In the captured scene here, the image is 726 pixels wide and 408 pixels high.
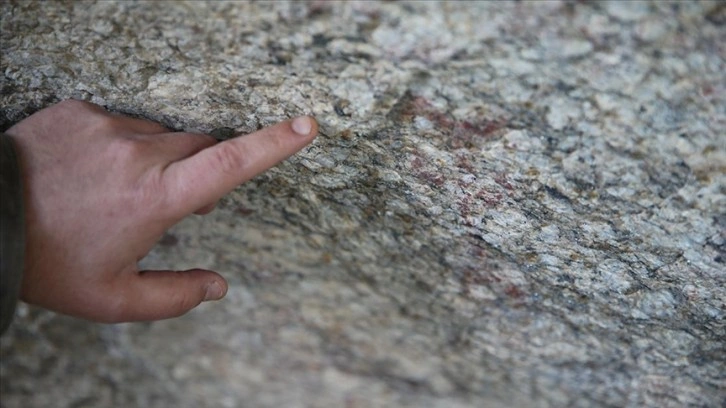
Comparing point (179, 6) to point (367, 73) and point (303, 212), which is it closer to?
point (367, 73)

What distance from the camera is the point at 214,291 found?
49.5 inches

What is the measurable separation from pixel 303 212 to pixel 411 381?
2.04 feet

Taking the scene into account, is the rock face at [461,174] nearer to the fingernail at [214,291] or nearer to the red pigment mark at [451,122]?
the red pigment mark at [451,122]

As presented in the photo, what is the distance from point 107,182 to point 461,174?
50 cm

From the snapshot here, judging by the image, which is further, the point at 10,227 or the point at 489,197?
the point at 489,197

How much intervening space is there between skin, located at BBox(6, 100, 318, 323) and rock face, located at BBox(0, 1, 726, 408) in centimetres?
8

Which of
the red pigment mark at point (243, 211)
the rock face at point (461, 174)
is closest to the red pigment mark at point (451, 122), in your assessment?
the rock face at point (461, 174)

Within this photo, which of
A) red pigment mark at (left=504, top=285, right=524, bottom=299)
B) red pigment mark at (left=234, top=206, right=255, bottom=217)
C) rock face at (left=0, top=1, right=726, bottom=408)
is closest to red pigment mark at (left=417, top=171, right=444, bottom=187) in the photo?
rock face at (left=0, top=1, right=726, bottom=408)

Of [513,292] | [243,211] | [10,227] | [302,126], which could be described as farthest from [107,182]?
[513,292]

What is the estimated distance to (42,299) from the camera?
3.76ft

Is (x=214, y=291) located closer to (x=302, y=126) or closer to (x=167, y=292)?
(x=167, y=292)

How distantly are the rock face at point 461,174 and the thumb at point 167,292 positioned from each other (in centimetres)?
20

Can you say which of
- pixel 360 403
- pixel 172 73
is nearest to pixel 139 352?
pixel 360 403

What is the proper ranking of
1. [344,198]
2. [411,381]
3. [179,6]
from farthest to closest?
[411,381], [344,198], [179,6]
